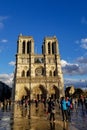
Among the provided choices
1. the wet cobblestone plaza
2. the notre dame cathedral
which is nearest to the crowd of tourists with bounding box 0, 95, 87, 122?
the wet cobblestone plaza

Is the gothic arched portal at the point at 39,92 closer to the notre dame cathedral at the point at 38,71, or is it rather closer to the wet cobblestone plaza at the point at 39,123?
the notre dame cathedral at the point at 38,71

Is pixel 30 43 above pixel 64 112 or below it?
above

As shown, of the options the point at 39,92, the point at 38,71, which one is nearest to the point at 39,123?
the point at 39,92

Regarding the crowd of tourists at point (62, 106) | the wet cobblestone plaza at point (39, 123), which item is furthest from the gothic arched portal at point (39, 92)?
the wet cobblestone plaza at point (39, 123)

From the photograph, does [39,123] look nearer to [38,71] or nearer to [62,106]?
[62,106]

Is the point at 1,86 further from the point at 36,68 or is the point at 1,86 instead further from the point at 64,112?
the point at 64,112

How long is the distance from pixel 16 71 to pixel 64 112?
63.4 metres

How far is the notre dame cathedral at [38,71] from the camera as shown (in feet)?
243

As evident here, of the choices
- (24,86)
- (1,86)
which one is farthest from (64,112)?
(1,86)

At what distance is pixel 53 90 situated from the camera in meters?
75.3

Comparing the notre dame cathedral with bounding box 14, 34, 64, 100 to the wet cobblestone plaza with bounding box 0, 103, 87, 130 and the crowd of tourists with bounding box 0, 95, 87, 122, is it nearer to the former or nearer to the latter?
the crowd of tourists with bounding box 0, 95, 87, 122

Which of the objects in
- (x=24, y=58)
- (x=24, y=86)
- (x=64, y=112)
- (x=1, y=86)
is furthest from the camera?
(x=1, y=86)

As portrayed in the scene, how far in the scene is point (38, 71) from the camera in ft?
260

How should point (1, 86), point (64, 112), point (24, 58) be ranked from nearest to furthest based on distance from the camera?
1. point (64, 112)
2. point (24, 58)
3. point (1, 86)
